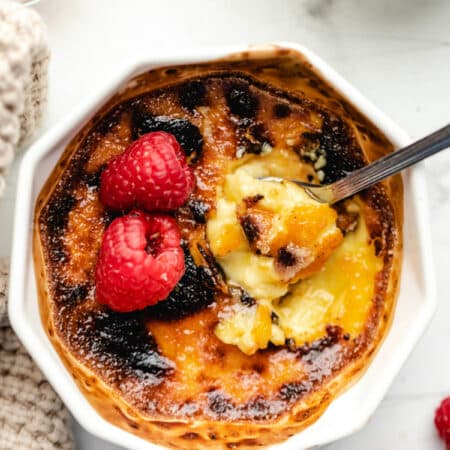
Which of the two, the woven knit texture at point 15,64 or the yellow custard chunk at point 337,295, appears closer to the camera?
the woven knit texture at point 15,64

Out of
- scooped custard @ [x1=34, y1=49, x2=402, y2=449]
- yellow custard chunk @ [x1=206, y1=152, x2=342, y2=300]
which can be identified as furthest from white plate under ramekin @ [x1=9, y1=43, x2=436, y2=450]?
yellow custard chunk @ [x1=206, y1=152, x2=342, y2=300]

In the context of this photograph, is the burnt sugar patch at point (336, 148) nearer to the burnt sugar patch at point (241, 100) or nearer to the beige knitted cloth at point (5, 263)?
the burnt sugar patch at point (241, 100)

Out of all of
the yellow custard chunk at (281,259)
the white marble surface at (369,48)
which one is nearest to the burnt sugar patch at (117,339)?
the yellow custard chunk at (281,259)

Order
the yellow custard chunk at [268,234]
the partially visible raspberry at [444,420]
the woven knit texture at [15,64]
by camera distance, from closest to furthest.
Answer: the woven knit texture at [15,64] < the yellow custard chunk at [268,234] < the partially visible raspberry at [444,420]

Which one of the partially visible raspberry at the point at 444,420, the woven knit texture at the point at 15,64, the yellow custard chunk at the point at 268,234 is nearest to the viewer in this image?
the woven knit texture at the point at 15,64

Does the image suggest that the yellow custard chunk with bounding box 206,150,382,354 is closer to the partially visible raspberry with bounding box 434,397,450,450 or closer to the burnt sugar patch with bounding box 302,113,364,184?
the burnt sugar patch with bounding box 302,113,364,184
